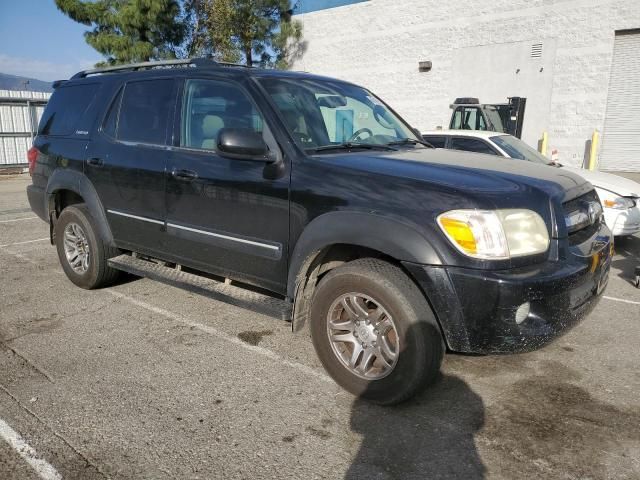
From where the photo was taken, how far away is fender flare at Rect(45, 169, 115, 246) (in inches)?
188

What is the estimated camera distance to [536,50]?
1725 centimetres

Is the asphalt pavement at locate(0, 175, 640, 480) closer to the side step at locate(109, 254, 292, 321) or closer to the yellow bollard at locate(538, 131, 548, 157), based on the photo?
the side step at locate(109, 254, 292, 321)

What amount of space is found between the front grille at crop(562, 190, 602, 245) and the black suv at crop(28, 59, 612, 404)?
16mm

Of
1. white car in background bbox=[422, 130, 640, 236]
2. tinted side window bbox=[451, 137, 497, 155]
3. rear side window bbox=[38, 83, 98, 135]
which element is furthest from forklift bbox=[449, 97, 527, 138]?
rear side window bbox=[38, 83, 98, 135]

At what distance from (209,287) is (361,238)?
4.85 feet

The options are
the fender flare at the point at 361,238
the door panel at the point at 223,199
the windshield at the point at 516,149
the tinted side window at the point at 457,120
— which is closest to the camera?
the fender flare at the point at 361,238

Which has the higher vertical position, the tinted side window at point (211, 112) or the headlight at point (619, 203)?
the tinted side window at point (211, 112)

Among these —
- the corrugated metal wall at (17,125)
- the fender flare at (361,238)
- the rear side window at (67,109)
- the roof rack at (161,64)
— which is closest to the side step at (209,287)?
the fender flare at (361,238)

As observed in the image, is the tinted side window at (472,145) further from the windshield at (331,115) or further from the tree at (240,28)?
the tree at (240,28)

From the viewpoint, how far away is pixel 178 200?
13.2ft

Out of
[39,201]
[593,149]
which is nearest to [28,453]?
[39,201]

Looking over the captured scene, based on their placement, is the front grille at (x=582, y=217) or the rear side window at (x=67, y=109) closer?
the front grille at (x=582, y=217)

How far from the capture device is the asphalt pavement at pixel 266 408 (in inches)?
103

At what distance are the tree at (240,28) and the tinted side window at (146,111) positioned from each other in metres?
16.7
